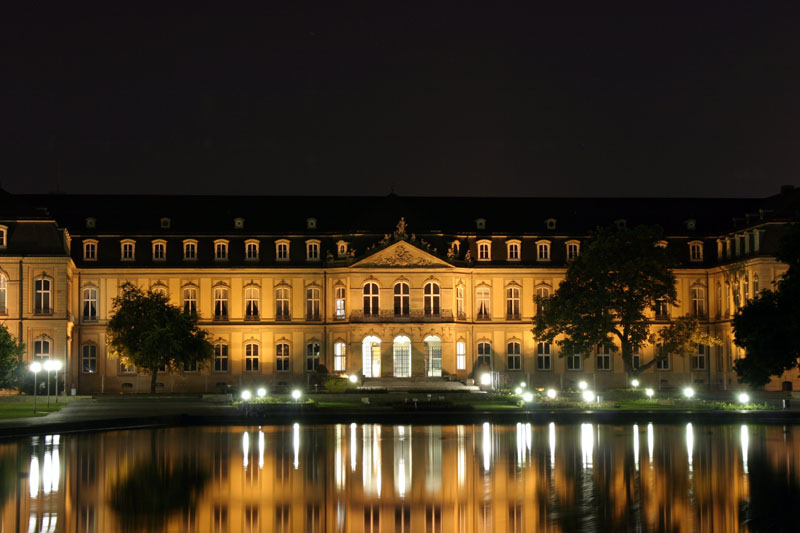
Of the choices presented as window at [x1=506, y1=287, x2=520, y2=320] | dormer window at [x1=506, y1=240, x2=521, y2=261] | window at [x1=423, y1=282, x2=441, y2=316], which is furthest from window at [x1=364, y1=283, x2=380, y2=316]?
dormer window at [x1=506, y1=240, x2=521, y2=261]

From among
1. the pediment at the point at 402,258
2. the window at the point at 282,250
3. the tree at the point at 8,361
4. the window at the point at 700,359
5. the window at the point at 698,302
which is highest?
the window at the point at 282,250

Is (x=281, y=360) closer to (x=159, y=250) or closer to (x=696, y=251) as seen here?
(x=159, y=250)

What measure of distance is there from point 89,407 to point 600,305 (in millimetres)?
30517

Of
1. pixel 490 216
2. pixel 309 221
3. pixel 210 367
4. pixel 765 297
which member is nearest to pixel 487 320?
pixel 490 216

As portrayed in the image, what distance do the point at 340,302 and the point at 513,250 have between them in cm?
1334

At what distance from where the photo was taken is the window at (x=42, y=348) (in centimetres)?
8088

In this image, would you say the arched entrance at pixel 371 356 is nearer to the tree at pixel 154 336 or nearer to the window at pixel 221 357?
the window at pixel 221 357

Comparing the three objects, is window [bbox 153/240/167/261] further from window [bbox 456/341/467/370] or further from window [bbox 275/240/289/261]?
window [bbox 456/341/467/370]

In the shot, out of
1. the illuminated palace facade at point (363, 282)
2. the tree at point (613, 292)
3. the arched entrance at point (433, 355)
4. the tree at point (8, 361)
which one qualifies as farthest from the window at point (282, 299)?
the tree at point (8, 361)

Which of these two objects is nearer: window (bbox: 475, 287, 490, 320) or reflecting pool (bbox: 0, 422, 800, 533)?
reflecting pool (bbox: 0, 422, 800, 533)

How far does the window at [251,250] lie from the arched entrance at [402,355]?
12.4 meters

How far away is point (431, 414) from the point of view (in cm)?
5447

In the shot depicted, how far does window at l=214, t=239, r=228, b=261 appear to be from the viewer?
88.4 metres

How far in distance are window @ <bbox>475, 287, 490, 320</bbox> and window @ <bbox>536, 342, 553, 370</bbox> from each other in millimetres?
4471
